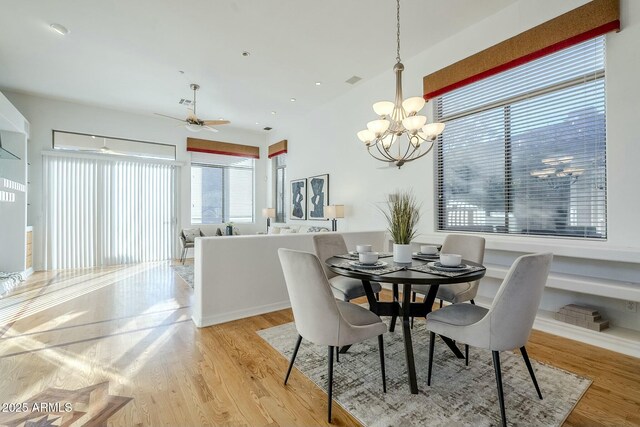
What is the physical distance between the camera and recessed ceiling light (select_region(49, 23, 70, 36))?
3528 millimetres

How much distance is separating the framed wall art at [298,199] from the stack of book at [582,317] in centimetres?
488

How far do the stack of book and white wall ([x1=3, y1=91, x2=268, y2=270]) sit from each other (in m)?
6.99

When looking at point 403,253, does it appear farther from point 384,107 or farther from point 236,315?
point 236,315

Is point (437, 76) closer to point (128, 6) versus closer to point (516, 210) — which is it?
point (516, 210)

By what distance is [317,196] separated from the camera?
6445 mm

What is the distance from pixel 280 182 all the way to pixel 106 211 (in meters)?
4.00

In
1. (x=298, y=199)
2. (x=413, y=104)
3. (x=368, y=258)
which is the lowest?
(x=368, y=258)

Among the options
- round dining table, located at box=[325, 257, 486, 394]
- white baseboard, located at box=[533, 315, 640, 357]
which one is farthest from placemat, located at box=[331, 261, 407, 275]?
white baseboard, located at box=[533, 315, 640, 357]

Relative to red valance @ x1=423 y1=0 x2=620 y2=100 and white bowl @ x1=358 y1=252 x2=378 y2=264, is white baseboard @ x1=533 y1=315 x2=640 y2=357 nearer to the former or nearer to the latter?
white bowl @ x1=358 y1=252 x2=378 y2=264

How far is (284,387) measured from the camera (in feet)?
6.44

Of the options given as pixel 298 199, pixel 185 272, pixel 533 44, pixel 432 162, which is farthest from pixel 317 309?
pixel 298 199

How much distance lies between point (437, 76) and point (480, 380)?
3.59 meters

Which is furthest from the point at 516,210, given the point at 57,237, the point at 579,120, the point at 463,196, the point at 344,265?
the point at 57,237

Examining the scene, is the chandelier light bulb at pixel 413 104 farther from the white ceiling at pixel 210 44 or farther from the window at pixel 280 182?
the window at pixel 280 182
